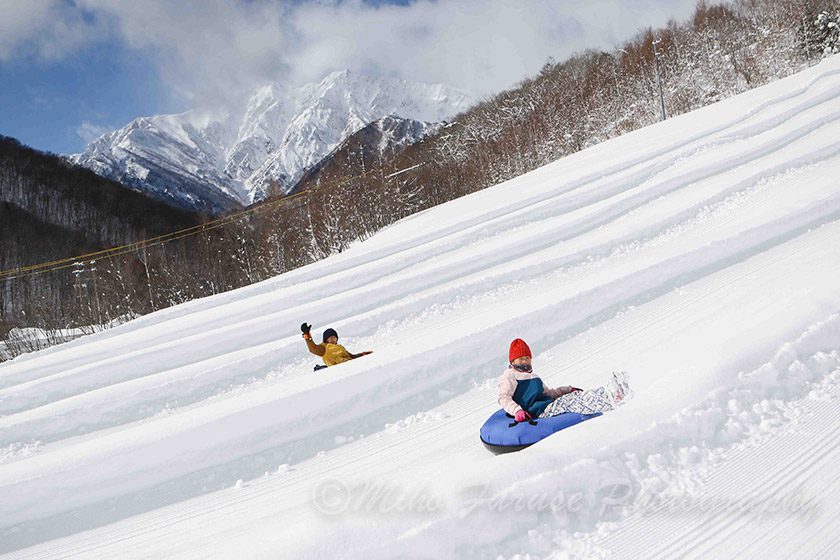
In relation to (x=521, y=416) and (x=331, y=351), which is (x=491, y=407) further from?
(x=331, y=351)

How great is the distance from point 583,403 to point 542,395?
0.36 metres

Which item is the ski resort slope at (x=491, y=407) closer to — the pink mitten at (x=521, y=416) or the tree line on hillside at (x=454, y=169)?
the pink mitten at (x=521, y=416)

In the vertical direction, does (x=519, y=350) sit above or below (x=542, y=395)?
above

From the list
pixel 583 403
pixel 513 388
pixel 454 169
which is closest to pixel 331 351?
pixel 513 388

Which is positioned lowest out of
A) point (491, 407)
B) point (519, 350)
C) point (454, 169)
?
point (491, 407)

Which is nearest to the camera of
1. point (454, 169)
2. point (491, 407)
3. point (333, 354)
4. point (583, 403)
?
point (583, 403)

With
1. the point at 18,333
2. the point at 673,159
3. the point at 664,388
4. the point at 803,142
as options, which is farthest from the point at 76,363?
the point at 18,333

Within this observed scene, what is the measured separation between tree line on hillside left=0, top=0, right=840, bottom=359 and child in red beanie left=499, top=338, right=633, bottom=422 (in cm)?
2306

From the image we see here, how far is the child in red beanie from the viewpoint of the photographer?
363 cm

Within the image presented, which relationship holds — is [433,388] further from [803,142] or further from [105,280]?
[105,280]

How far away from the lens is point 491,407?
479cm

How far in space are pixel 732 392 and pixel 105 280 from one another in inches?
1305

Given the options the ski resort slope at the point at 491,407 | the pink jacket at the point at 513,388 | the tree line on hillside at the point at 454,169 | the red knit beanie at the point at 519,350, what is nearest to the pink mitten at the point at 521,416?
the pink jacket at the point at 513,388

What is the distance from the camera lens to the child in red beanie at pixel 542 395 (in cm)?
363
